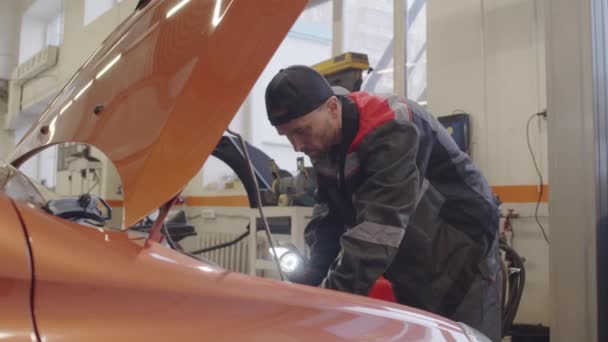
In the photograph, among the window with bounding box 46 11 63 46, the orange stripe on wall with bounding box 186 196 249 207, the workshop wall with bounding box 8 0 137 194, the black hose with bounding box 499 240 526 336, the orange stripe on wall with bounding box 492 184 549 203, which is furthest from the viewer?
the window with bounding box 46 11 63 46

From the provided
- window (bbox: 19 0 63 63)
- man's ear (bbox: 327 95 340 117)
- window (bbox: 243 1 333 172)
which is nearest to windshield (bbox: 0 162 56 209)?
man's ear (bbox: 327 95 340 117)

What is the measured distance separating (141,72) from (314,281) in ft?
3.55

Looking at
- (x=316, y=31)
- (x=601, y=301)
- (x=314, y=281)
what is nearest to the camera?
(x=314, y=281)

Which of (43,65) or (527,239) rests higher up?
(43,65)

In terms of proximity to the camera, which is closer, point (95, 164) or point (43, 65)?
point (95, 164)

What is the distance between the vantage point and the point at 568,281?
2.47 m

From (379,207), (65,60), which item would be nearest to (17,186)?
(379,207)

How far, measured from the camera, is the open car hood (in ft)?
2.65

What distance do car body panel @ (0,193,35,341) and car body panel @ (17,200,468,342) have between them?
1 cm

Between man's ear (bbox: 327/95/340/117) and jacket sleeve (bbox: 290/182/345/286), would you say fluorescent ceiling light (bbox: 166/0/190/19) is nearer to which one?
man's ear (bbox: 327/95/340/117)

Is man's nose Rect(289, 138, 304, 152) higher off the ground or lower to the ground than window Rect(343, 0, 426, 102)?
lower

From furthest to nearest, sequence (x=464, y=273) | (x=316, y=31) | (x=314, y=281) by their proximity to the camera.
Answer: (x=316, y=31), (x=314, y=281), (x=464, y=273)

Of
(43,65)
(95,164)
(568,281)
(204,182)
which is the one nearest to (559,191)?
(568,281)

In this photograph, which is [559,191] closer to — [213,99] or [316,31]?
[213,99]
